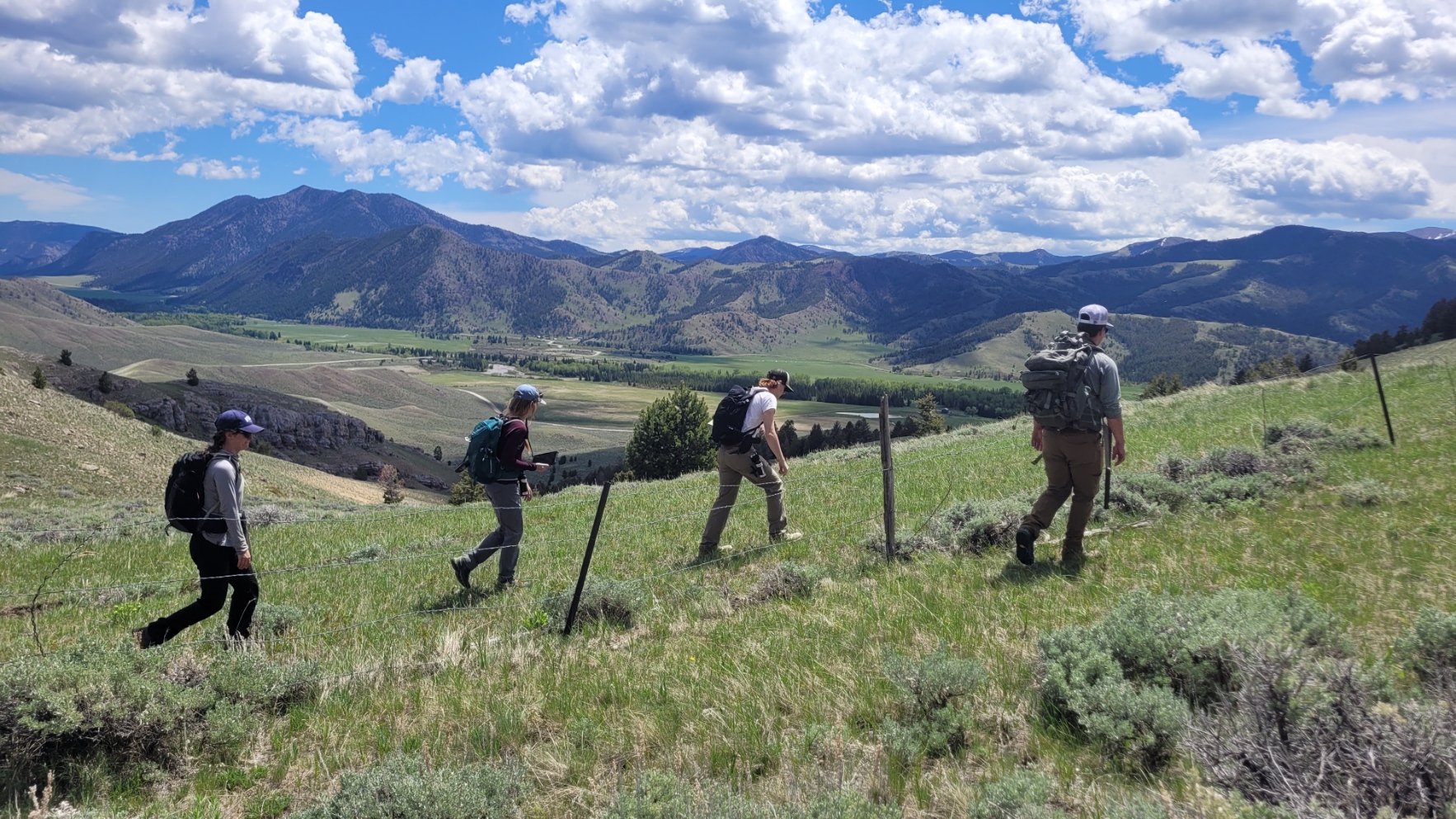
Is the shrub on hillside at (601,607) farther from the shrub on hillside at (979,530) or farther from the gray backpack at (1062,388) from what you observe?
the gray backpack at (1062,388)

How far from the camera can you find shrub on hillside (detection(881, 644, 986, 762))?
484 cm

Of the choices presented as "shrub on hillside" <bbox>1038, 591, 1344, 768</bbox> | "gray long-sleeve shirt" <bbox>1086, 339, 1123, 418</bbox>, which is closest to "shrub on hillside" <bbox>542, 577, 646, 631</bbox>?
"shrub on hillside" <bbox>1038, 591, 1344, 768</bbox>

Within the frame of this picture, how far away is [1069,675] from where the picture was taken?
5355mm

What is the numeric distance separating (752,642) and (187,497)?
228 inches

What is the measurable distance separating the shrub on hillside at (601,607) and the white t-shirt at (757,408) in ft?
10.8

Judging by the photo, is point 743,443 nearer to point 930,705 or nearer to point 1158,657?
point 930,705

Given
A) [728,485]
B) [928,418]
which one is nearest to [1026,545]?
[728,485]

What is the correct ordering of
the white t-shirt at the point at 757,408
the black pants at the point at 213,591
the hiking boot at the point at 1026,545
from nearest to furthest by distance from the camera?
the black pants at the point at 213,591 < the hiking boot at the point at 1026,545 < the white t-shirt at the point at 757,408

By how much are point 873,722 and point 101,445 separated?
59851 mm

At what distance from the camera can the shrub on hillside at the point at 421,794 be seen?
440 cm

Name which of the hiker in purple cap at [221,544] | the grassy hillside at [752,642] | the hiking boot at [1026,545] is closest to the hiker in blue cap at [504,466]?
the grassy hillside at [752,642]

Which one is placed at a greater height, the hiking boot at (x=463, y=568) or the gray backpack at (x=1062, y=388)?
the gray backpack at (x=1062, y=388)

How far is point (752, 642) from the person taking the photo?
7035mm

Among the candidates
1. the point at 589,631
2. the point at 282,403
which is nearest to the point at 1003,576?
the point at 589,631
